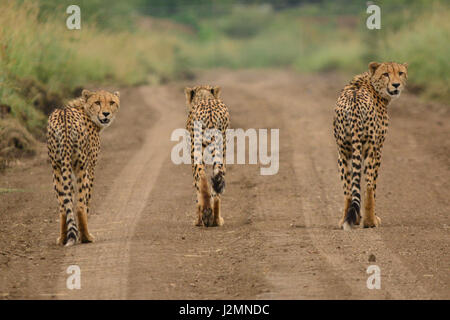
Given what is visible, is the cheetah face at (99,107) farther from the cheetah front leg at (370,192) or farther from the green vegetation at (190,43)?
the green vegetation at (190,43)

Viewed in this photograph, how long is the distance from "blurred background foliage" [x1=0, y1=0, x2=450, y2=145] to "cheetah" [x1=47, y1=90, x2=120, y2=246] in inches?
188

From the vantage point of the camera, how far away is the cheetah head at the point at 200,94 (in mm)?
8297

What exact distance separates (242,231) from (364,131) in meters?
1.40

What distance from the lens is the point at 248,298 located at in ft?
17.1

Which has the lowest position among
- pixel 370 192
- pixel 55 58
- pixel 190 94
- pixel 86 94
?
pixel 370 192

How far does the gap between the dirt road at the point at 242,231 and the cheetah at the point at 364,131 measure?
25 cm

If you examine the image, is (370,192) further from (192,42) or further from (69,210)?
(192,42)

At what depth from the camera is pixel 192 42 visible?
35.5 meters

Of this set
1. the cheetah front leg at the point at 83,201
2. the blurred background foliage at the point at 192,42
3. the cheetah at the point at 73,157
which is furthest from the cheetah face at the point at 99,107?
the blurred background foliage at the point at 192,42

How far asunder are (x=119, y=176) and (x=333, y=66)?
20.7 meters

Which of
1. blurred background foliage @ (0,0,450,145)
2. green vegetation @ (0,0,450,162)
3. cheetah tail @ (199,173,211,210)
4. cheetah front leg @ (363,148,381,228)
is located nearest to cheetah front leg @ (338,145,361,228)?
cheetah front leg @ (363,148,381,228)

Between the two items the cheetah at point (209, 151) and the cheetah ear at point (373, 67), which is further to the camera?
the cheetah ear at point (373, 67)

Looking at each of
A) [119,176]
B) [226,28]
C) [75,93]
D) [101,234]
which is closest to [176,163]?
[119,176]

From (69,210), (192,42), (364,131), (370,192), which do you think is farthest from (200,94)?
(192,42)
